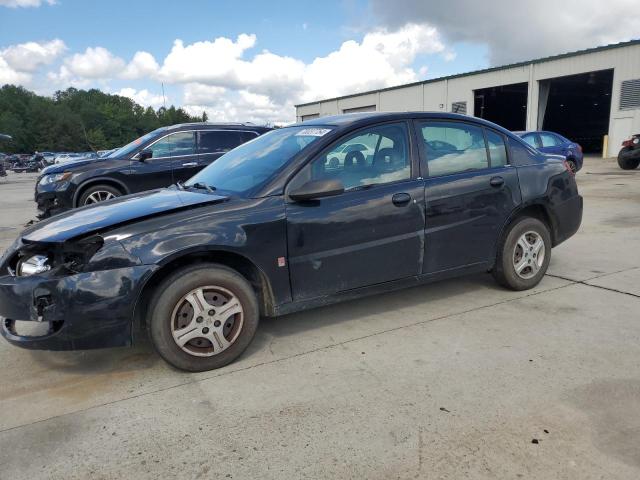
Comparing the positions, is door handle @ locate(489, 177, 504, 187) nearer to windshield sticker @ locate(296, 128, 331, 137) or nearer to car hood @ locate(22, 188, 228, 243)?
windshield sticker @ locate(296, 128, 331, 137)

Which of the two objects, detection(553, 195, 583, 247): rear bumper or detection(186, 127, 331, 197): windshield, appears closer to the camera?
detection(186, 127, 331, 197): windshield

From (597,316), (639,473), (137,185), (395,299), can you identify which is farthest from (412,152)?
(137,185)

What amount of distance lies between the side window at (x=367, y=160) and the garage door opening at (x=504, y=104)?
105ft

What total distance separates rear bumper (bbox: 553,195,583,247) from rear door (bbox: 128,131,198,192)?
608 cm

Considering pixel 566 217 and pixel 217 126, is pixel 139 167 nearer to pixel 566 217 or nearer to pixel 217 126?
pixel 217 126

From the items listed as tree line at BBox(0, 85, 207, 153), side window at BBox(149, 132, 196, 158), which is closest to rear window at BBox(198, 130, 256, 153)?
side window at BBox(149, 132, 196, 158)

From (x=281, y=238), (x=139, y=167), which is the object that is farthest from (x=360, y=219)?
(x=139, y=167)

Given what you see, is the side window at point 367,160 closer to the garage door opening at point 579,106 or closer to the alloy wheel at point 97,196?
the alloy wheel at point 97,196

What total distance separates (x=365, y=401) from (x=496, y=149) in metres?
2.69

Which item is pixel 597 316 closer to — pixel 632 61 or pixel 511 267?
pixel 511 267

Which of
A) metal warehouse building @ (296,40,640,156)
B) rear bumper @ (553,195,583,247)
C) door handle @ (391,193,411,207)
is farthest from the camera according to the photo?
metal warehouse building @ (296,40,640,156)

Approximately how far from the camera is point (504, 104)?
42719mm

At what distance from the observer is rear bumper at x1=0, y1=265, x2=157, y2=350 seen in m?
2.95

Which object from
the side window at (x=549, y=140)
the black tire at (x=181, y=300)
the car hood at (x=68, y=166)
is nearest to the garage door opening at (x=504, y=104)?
the side window at (x=549, y=140)
